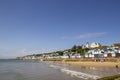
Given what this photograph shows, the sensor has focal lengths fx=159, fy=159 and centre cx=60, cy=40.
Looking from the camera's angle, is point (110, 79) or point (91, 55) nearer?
point (110, 79)

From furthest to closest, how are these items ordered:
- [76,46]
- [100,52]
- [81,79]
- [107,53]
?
1. [76,46]
2. [100,52]
3. [107,53]
4. [81,79]

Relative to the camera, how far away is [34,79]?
27.9m

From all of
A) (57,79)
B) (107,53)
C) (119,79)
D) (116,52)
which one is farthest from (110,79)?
(107,53)

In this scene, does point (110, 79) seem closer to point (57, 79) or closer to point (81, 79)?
point (81, 79)

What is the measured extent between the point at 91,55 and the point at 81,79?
269 feet

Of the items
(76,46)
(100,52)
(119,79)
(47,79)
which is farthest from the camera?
(76,46)

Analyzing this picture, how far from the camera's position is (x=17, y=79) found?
1123 inches

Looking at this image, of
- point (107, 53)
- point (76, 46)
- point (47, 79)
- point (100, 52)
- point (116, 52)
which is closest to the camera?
point (47, 79)

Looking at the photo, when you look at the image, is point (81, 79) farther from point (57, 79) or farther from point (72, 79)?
point (57, 79)

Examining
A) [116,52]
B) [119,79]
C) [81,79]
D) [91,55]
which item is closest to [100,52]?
[91,55]

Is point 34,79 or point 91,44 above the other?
point 91,44

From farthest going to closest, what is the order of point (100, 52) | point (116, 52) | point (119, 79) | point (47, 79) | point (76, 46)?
point (76, 46) → point (100, 52) → point (116, 52) → point (47, 79) → point (119, 79)

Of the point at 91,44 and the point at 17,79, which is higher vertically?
the point at 91,44

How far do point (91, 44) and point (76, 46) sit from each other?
63.2ft
